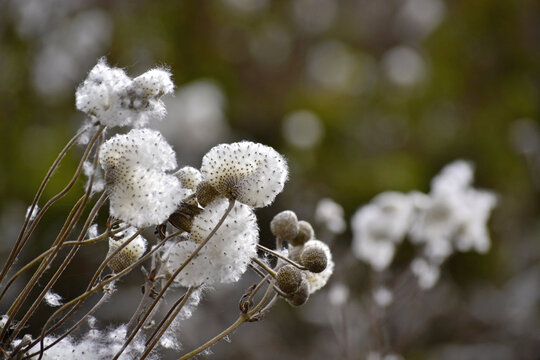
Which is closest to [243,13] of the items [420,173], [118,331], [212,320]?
[420,173]

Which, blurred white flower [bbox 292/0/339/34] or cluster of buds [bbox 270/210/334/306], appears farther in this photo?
blurred white flower [bbox 292/0/339/34]

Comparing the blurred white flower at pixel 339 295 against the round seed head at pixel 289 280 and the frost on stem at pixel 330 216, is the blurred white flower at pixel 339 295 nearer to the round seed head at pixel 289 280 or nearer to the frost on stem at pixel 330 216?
the frost on stem at pixel 330 216

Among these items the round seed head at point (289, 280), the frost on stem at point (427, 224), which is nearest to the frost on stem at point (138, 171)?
the round seed head at point (289, 280)

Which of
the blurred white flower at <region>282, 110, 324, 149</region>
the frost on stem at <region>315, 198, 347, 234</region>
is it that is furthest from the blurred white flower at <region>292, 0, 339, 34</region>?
the frost on stem at <region>315, 198, 347, 234</region>

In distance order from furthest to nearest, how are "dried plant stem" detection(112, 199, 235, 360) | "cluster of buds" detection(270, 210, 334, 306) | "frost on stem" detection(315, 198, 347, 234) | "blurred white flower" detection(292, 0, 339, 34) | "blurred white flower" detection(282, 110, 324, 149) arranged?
1. "blurred white flower" detection(292, 0, 339, 34)
2. "blurred white flower" detection(282, 110, 324, 149)
3. "frost on stem" detection(315, 198, 347, 234)
4. "cluster of buds" detection(270, 210, 334, 306)
5. "dried plant stem" detection(112, 199, 235, 360)

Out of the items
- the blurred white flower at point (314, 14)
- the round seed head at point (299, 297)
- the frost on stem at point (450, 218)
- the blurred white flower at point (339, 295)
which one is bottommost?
the round seed head at point (299, 297)

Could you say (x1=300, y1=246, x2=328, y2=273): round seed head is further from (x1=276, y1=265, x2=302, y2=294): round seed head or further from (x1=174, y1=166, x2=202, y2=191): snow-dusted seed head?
(x1=174, y1=166, x2=202, y2=191): snow-dusted seed head

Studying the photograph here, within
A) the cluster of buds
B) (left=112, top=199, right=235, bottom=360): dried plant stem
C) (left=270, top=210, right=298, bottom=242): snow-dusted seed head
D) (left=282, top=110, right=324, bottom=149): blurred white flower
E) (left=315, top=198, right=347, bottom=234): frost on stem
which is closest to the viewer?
(left=112, top=199, right=235, bottom=360): dried plant stem
